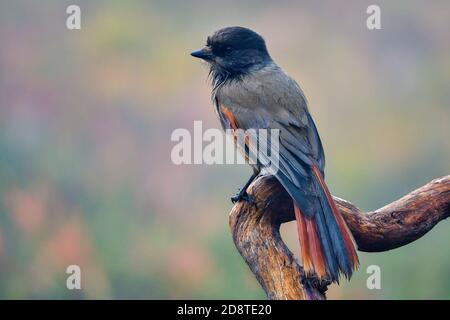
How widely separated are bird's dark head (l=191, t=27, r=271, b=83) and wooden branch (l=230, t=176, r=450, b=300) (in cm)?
74

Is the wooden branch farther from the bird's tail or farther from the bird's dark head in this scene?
the bird's dark head

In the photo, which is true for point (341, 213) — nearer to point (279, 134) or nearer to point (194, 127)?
point (279, 134)

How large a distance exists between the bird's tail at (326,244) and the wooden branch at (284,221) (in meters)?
0.11

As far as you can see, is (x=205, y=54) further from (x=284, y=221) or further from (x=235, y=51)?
(x=284, y=221)

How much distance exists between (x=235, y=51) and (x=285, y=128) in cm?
65

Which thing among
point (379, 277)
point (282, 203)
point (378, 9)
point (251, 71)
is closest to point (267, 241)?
point (282, 203)

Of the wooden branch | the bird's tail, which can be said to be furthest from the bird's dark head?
the bird's tail

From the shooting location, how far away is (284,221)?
9.87 feet

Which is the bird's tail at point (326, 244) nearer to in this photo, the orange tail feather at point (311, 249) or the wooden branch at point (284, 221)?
the orange tail feather at point (311, 249)

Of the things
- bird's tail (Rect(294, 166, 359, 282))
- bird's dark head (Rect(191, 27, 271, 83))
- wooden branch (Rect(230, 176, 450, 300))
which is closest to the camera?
bird's tail (Rect(294, 166, 359, 282))

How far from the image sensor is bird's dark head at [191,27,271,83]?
3.53 m

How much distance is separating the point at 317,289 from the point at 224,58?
1482mm

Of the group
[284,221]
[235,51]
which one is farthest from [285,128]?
[235,51]

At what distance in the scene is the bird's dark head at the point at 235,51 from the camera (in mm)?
3525
